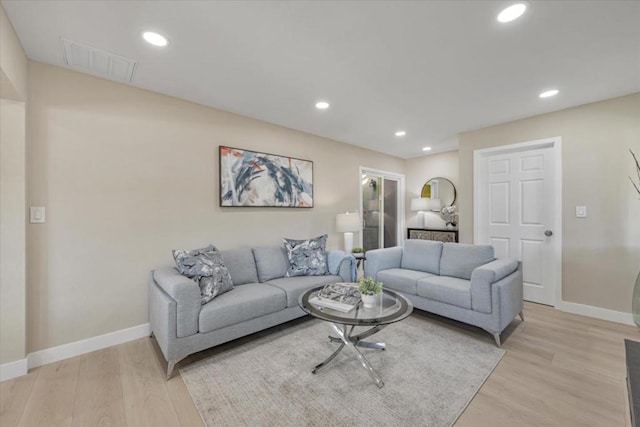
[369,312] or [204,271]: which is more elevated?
[204,271]

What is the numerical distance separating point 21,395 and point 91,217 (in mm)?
1317

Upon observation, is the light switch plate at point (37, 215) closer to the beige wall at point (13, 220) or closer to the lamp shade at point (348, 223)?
the beige wall at point (13, 220)

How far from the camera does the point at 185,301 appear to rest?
6.72 feet

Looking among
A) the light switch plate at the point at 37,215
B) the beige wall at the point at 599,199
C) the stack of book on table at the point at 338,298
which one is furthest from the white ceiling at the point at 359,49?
the stack of book on table at the point at 338,298

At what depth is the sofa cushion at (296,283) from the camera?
266cm

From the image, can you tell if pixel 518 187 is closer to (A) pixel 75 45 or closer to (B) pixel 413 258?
(B) pixel 413 258

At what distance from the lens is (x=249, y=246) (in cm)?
339

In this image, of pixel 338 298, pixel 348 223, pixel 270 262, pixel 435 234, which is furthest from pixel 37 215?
pixel 435 234

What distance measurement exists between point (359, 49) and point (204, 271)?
2.23m

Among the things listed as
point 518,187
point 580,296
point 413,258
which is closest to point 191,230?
point 413,258

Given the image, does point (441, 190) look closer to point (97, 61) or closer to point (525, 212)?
point (525, 212)

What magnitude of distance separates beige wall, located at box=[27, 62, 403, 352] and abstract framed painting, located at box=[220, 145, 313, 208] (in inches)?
4.9

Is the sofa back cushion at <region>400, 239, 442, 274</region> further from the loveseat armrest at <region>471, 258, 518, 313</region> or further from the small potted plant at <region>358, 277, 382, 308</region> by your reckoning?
the small potted plant at <region>358, 277, 382, 308</region>

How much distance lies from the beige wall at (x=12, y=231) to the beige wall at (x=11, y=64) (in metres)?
0.13
